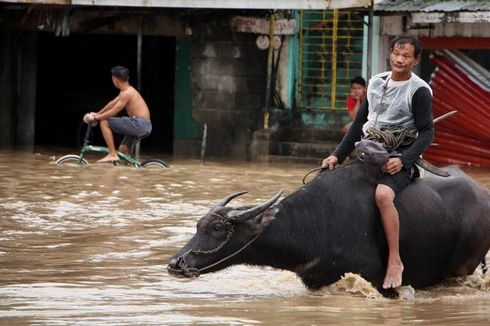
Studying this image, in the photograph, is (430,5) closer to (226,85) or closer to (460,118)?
(460,118)

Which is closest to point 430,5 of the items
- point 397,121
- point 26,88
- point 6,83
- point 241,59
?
point 241,59

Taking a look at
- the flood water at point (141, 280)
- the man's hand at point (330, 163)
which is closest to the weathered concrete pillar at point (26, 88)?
the flood water at point (141, 280)

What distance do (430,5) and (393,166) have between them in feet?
35.7

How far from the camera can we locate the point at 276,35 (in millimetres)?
20812

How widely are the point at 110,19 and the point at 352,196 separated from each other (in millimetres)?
14118

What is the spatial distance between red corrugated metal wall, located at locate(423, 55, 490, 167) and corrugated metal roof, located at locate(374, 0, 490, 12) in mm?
1582

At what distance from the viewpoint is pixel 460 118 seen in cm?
1952

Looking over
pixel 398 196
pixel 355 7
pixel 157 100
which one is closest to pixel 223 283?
pixel 398 196

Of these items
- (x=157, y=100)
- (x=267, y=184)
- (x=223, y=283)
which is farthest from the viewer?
(x=157, y=100)

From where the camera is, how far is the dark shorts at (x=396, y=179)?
802 cm

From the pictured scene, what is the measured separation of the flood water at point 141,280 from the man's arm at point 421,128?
88cm

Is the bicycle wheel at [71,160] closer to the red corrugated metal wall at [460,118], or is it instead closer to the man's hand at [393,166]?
the red corrugated metal wall at [460,118]

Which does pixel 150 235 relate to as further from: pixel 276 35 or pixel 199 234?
pixel 276 35

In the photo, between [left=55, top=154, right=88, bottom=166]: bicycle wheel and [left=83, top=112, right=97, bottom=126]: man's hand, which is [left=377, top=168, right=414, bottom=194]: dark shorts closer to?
[left=83, top=112, right=97, bottom=126]: man's hand
